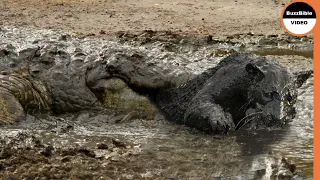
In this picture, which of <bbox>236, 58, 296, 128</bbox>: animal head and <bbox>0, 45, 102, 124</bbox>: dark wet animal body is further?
<bbox>0, 45, 102, 124</bbox>: dark wet animal body

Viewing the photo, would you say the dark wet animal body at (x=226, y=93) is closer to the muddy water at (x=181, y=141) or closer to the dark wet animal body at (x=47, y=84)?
the muddy water at (x=181, y=141)

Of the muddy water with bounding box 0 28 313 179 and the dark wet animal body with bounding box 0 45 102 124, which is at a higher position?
the dark wet animal body with bounding box 0 45 102 124

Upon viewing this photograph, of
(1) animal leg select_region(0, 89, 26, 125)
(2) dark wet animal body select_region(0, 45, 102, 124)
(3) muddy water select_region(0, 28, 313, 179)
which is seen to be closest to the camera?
(3) muddy water select_region(0, 28, 313, 179)

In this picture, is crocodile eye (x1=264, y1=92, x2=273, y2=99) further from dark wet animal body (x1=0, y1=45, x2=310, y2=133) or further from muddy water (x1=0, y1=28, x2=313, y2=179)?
muddy water (x1=0, y1=28, x2=313, y2=179)

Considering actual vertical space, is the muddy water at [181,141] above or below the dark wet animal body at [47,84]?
below

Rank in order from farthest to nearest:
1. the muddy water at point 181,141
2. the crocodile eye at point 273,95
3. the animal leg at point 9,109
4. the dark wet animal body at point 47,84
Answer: the dark wet animal body at point 47,84 → the animal leg at point 9,109 → the crocodile eye at point 273,95 → the muddy water at point 181,141

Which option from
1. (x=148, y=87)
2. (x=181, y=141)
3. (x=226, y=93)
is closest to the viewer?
(x=181, y=141)

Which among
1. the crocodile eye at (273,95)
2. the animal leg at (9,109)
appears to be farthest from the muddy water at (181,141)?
the crocodile eye at (273,95)

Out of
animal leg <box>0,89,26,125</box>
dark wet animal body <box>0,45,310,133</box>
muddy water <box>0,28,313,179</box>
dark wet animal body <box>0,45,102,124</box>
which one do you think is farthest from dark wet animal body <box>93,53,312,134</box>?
animal leg <box>0,89,26,125</box>

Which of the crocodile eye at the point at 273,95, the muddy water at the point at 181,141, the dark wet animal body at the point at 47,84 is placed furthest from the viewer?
the dark wet animal body at the point at 47,84

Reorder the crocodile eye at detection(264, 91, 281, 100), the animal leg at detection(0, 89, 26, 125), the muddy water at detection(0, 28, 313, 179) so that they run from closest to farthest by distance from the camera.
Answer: the muddy water at detection(0, 28, 313, 179) < the crocodile eye at detection(264, 91, 281, 100) < the animal leg at detection(0, 89, 26, 125)

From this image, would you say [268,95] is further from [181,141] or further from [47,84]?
[47,84]

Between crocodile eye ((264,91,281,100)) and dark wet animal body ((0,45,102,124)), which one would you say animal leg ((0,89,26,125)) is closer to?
dark wet animal body ((0,45,102,124))

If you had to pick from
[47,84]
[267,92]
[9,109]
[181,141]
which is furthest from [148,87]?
[9,109]
